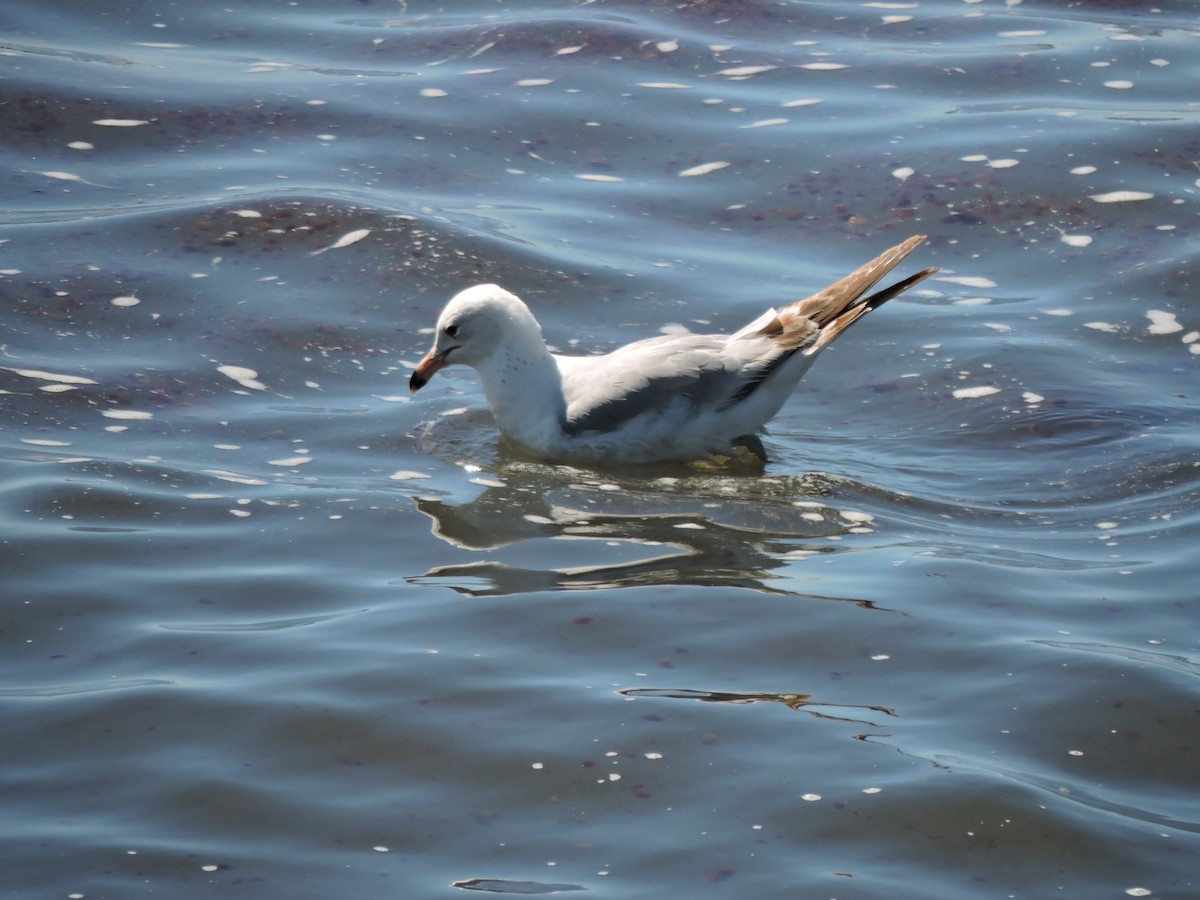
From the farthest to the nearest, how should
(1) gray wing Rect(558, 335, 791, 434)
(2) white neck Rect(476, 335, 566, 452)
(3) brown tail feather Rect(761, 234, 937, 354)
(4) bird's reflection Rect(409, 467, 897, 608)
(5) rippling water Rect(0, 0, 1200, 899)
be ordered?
(3) brown tail feather Rect(761, 234, 937, 354) → (2) white neck Rect(476, 335, 566, 452) → (1) gray wing Rect(558, 335, 791, 434) → (4) bird's reflection Rect(409, 467, 897, 608) → (5) rippling water Rect(0, 0, 1200, 899)

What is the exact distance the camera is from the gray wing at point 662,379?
20.9 ft

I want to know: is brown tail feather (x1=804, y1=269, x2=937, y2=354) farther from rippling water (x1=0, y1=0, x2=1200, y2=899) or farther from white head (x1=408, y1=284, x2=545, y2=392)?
white head (x1=408, y1=284, x2=545, y2=392)

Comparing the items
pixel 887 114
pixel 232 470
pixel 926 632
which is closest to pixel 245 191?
pixel 232 470

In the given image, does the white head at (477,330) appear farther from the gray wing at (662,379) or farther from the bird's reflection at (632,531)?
the bird's reflection at (632,531)

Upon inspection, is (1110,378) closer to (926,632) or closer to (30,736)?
(926,632)

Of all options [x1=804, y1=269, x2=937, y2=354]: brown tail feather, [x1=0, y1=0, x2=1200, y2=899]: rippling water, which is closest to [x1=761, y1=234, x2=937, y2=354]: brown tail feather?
[x1=804, y1=269, x2=937, y2=354]: brown tail feather

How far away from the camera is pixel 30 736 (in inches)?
173

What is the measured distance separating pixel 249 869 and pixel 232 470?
261 cm

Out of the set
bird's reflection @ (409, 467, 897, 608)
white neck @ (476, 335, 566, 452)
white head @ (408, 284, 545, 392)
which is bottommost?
bird's reflection @ (409, 467, 897, 608)

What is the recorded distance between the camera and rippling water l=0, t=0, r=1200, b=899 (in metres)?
4.09

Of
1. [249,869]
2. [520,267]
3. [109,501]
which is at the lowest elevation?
[249,869]

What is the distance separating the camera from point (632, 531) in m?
5.73

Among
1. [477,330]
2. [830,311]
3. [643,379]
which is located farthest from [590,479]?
[830,311]

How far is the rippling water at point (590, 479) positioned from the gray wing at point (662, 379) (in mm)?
256
